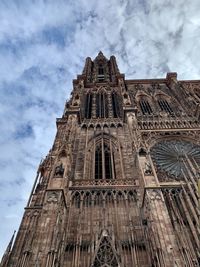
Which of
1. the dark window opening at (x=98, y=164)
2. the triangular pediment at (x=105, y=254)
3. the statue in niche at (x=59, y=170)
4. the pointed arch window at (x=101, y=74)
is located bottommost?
the triangular pediment at (x=105, y=254)

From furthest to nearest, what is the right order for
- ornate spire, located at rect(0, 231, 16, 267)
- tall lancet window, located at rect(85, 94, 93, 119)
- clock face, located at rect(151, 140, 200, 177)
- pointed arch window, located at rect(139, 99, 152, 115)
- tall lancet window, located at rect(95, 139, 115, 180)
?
pointed arch window, located at rect(139, 99, 152, 115), tall lancet window, located at rect(85, 94, 93, 119), clock face, located at rect(151, 140, 200, 177), tall lancet window, located at rect(95, 139, 115, 180), ornate spire, located at rect(0, 231, 16, 267)

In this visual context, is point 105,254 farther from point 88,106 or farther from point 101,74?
point 101,74

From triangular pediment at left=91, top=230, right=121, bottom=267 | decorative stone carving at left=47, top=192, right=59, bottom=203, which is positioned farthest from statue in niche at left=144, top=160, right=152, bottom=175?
decorative stone carving at left=47, top=192, right=59, bottom=203

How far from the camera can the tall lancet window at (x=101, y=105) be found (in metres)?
23.6

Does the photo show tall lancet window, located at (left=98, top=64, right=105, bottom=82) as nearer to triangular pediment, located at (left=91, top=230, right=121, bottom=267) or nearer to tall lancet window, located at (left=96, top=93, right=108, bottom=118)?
tall lancet window, located at (left=96, top=93, right=108, bottom=118)

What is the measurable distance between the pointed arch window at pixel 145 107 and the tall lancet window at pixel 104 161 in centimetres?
705

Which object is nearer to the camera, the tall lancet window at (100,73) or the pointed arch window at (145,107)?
the pointed arch window at (145,107)

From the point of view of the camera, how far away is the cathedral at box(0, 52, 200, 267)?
10734 millimetres

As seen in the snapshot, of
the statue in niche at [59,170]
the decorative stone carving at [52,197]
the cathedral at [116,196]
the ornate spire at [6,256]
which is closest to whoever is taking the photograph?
the cathedral at [116,196]

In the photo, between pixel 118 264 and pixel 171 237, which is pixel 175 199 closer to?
pixel 171 237

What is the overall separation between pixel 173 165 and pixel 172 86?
1467 centimetres

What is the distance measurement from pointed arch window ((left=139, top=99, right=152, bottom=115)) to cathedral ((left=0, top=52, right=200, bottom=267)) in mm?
576

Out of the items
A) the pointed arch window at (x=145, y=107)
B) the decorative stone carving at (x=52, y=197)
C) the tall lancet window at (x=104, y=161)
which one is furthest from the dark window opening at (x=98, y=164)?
the pointed arch window at (x=145, y=107)

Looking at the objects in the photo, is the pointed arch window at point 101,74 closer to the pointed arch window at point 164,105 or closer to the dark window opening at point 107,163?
the pointed arch window at point 164,105
